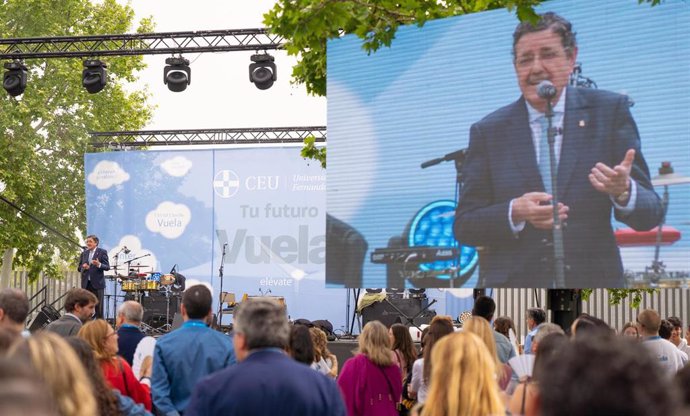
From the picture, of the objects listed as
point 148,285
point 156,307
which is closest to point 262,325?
point 148,285

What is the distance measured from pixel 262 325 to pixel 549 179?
182 inches

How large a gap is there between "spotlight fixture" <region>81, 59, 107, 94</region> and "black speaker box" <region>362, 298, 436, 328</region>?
22.5 ft

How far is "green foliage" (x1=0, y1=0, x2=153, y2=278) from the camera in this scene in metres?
28.5

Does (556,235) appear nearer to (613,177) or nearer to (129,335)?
(613,177)

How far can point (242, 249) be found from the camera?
22.7m

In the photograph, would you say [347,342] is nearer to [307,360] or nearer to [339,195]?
[339,195]

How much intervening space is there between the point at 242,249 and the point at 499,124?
14510mm

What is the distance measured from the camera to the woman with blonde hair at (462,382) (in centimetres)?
423

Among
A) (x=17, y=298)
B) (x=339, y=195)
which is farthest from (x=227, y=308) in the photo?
(x=17, y=298)

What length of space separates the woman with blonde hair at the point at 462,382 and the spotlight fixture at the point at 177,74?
16.1 meters

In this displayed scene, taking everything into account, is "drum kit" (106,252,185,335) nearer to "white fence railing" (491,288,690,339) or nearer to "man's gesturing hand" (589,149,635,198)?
"white fence railing" (491,288,690,339)

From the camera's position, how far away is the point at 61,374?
3.20m

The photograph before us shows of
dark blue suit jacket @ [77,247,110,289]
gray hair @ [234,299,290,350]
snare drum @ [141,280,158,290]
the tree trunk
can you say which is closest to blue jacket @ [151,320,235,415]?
gray hair @ [234,299,290,350]

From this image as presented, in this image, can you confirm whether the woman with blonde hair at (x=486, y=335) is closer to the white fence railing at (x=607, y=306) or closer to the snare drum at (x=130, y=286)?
the snare drum at (x=130, y=286)
